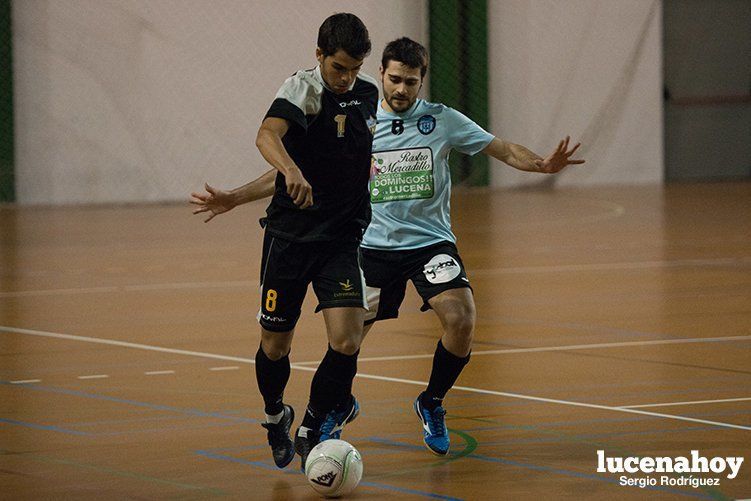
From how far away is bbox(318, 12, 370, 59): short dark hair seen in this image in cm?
530

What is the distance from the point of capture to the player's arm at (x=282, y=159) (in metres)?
4.95

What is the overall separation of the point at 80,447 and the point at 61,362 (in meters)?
2.39

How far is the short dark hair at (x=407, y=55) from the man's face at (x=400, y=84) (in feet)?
0.06

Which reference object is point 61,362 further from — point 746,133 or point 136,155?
point 746,133

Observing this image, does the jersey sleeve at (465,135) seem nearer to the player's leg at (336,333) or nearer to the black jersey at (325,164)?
the black jersey at (325,164)

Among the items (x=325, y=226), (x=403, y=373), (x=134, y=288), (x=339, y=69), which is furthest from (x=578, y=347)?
(x=134, y=288)

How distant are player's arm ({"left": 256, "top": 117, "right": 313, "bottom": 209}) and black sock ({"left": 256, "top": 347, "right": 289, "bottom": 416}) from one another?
0.86m

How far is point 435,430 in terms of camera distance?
5.82 meters

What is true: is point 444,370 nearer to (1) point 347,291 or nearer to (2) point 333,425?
(2) point 333,425

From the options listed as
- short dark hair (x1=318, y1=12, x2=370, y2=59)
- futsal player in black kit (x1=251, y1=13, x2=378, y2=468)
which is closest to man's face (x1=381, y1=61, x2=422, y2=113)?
futsal player in black kit (x1=251, y1=13, x2=378, y2=468)

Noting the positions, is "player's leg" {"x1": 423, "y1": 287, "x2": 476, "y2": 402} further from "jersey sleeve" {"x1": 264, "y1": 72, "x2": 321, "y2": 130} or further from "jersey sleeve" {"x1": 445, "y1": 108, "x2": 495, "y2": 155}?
"jersey sleeve" {"x1": 264, "y1": 72, "x2": 321, "y2": 130}

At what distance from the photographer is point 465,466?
18.0ft

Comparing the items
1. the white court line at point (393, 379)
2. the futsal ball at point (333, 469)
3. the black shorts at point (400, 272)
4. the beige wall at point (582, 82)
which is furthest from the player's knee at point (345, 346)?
the beige wall at point (582, 82)

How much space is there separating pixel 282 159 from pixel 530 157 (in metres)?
1.60
